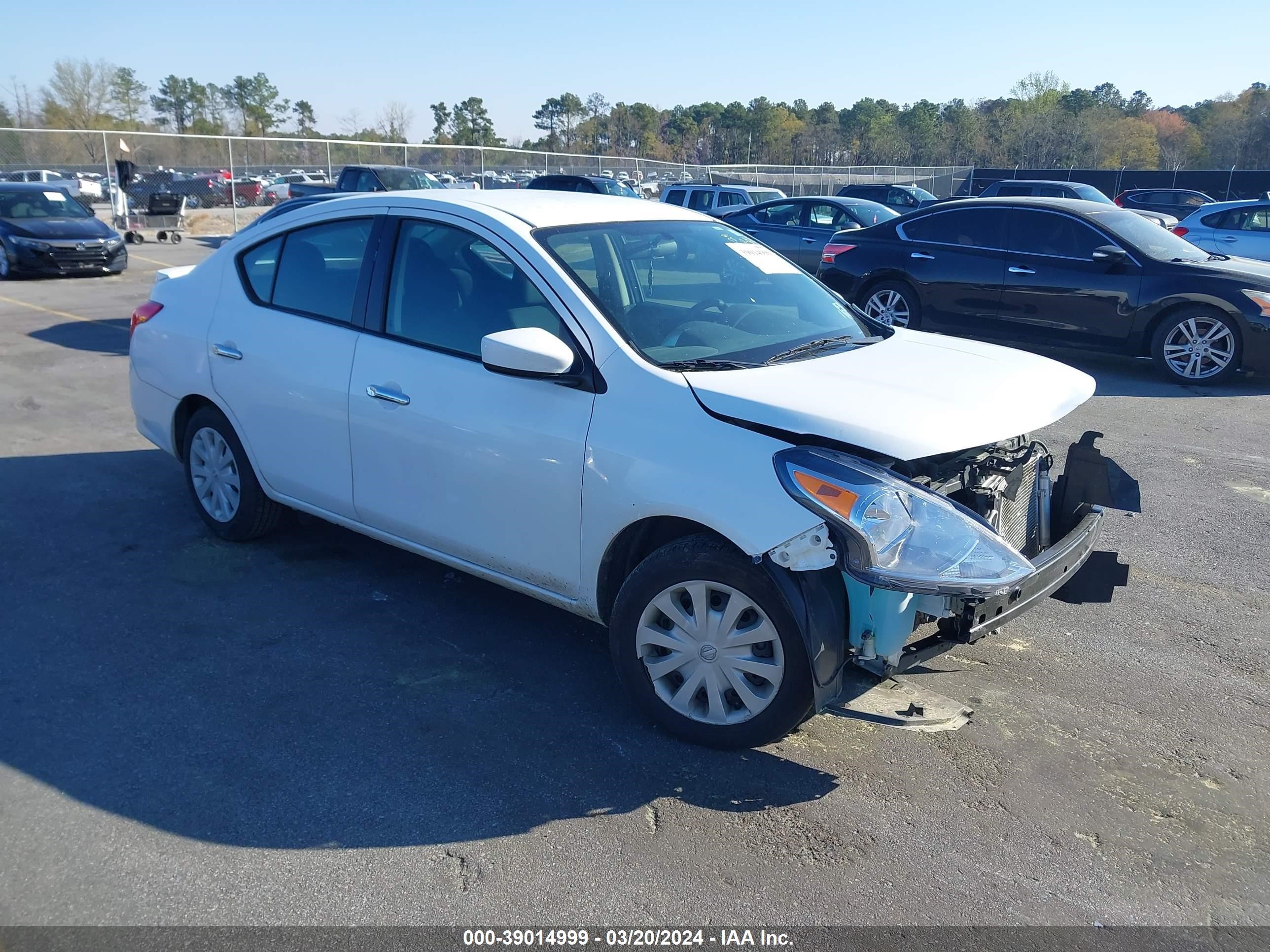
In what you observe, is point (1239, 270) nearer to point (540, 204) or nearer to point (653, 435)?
point (540, 204)

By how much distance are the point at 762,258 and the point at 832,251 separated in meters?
7.46

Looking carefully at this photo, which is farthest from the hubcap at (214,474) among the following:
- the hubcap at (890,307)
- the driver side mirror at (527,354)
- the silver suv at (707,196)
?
the silver suv at (707,196)

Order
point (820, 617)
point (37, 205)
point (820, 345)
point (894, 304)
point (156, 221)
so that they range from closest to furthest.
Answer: point (820, 617) < point (820, 345) < point (894, 304) < point (37, 205) < point (156, 221)

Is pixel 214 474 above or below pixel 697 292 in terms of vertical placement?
below

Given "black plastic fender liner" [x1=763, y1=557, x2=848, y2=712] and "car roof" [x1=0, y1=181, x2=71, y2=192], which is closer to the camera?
"black plastic fender liner" [x1=763, y1=557, x2=848, y2=712]

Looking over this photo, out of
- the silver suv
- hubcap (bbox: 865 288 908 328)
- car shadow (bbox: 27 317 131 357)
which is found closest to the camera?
car shadow (bbox: 27 317 131 357)

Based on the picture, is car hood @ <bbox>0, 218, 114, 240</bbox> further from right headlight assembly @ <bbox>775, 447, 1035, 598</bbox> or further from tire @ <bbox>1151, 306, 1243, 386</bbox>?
right headlight assembly @ <bbox>775, 447, 1035, 598</bbox>

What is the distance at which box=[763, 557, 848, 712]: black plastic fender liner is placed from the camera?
3.18 metres

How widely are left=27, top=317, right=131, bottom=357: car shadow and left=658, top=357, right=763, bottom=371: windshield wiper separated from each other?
8931 mm

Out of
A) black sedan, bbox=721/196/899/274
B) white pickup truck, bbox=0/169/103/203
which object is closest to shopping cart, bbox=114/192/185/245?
white pickup truck, bbox=0/169/103/203

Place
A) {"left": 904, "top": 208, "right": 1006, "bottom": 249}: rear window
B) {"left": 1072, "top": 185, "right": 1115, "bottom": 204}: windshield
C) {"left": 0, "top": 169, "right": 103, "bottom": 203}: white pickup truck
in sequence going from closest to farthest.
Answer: {"left": 904, "top": 208, "right": 1006, "bottom": 249}: rear window → {"left": 1072, "top": 185, "right": 1115, "bottom": 204}: windshield → {"left": 0, "top": 169, "right": 103, "bottom": 203}: white pickup truck

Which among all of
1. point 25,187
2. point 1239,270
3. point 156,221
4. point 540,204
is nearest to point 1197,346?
point 1239,270

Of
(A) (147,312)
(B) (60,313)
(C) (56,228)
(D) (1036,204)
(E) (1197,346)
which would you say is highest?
(D) (1036,204)

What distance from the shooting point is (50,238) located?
16562 millimetres
